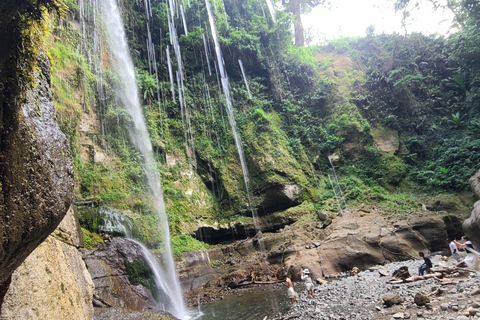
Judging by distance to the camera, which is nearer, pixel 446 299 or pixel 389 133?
pixel 446 299

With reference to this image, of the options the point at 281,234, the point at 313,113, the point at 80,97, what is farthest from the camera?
the point at 313,113

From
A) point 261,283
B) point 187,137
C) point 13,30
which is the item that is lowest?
point 261,283

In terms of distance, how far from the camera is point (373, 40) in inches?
1067

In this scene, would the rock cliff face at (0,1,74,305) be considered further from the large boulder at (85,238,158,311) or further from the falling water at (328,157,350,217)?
the falling water at (328,157,350,217)

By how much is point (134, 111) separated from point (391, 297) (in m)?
18.3

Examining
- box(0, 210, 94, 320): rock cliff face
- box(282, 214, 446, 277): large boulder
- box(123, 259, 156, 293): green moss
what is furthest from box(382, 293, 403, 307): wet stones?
box(123, 259, 156, 293): green moss

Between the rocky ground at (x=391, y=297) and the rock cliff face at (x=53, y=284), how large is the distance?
186 inches

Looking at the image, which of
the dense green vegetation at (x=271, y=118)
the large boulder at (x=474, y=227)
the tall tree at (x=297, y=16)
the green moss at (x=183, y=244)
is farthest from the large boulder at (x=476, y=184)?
the tall tree at (x=297, y=16)

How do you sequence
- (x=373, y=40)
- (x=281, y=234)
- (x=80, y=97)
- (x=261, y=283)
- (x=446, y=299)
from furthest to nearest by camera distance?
(x=373, y=40) < (x=80, y=97) < (x=281, y=234) < (x=261, y=283) < (x=446, y=299)

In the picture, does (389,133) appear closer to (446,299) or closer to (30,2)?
(446,299)

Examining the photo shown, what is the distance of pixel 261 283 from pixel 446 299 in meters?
7.52

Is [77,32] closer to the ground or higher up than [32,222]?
higher up

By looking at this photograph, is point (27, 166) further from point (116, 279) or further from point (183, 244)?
point (183, 244)

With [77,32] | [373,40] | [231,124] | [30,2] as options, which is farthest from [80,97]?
[373,40]
